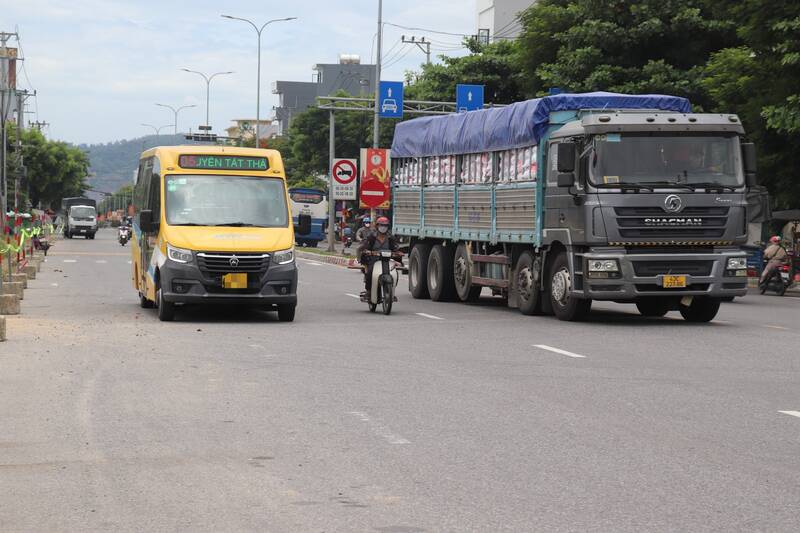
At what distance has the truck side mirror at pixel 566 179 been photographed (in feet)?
63.4

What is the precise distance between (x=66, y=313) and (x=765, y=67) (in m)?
19.5

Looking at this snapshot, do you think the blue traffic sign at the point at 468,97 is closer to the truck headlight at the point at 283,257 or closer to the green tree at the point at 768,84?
the green tree at the point at 768,84

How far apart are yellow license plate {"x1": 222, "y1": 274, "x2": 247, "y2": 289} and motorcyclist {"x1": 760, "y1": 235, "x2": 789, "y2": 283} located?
15572 mm

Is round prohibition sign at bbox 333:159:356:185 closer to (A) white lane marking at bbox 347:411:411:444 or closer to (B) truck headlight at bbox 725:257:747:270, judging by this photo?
(B) truck headlight at bbox 725:257:747:270

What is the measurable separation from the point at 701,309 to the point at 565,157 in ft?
11.2

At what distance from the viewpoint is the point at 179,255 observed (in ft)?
63.5

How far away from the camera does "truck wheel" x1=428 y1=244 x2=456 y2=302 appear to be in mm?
25906

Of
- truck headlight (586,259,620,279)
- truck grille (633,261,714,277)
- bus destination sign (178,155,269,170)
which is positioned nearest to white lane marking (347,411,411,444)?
truck headlight (586,259,620,279)

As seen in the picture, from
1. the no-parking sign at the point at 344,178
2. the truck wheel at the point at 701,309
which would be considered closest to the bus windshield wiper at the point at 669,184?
the truck wheel at the point at 701,309

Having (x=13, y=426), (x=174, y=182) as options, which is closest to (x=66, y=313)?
(x=174, y=182)

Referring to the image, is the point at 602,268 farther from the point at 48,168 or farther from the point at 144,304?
the point at 48,168

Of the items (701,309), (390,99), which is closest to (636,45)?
(390,99)

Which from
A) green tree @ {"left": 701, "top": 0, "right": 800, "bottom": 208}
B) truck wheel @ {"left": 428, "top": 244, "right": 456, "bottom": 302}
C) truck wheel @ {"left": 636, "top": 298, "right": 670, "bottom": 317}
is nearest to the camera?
truck wheel @ {"left": 636, "top": 298, "right": 670, "bottom": 317}

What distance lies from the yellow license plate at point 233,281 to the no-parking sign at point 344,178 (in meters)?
31.5
